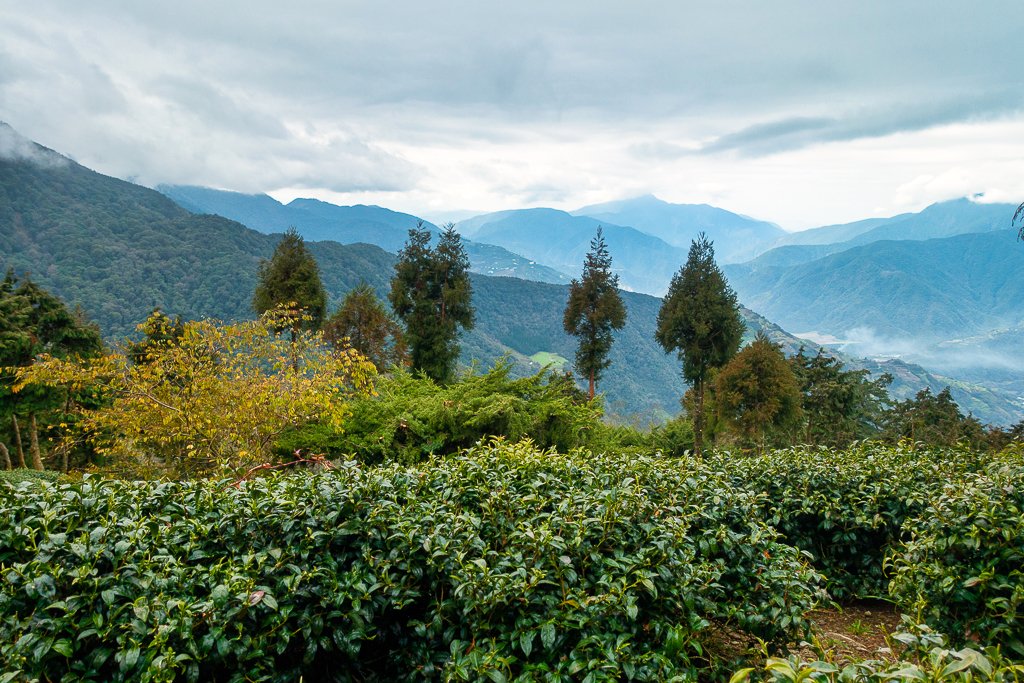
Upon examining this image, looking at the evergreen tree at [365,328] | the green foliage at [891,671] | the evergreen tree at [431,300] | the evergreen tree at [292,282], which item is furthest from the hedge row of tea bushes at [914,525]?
the evergreen tree at [365,328]

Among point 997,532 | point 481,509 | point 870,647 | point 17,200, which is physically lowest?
point 870,647

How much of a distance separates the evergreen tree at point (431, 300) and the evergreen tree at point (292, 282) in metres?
2.98

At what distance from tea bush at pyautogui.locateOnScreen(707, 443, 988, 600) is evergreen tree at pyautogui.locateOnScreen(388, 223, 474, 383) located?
62.5 feet

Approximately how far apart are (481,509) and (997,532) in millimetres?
2661

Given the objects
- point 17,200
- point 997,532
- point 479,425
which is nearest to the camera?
point 997,532

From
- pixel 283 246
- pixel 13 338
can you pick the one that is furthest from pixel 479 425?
pixel 283 246

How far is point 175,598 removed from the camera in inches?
96.8

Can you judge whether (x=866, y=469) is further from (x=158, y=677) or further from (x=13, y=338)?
(x=13, y=338)

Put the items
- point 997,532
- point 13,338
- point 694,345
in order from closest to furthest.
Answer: point 997,532 < point 13,338 < point 694,345

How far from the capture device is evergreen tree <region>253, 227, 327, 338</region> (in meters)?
21.3

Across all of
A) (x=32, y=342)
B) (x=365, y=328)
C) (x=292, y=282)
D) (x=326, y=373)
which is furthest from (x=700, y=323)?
(x=32, y=342)

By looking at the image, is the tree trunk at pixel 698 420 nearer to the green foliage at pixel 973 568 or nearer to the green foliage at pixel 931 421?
the green foliage at pixel 931 421

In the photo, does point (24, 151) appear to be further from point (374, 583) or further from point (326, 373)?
point (374, 583)

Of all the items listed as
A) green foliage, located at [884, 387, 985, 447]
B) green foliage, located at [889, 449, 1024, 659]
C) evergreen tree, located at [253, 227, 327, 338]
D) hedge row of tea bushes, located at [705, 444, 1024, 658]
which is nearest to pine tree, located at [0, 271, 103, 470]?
evergreen tree, located at [253, 227, 327, 338]
